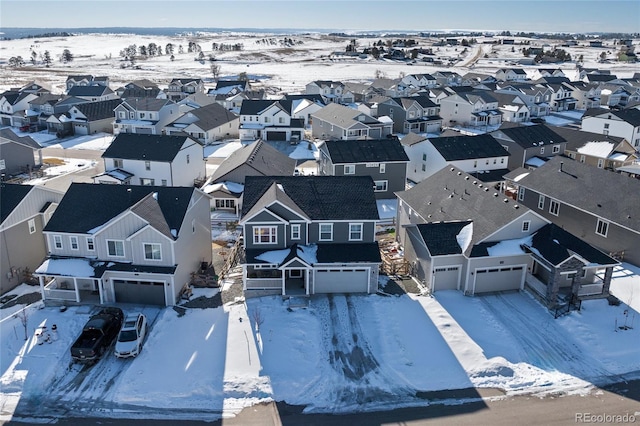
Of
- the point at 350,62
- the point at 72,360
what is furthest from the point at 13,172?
the point at 350,62

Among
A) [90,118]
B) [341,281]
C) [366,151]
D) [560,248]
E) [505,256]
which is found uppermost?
[366,151]

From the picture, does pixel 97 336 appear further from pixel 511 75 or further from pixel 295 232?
pixel 511 75

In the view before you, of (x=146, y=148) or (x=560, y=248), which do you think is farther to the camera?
(x=146, y=148)

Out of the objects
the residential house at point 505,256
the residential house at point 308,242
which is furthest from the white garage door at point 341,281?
the residential house at point 505,256

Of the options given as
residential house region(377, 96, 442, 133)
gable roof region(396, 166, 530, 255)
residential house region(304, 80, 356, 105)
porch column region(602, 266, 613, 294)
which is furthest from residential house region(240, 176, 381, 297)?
residential house region(304, 80, 356, 105)

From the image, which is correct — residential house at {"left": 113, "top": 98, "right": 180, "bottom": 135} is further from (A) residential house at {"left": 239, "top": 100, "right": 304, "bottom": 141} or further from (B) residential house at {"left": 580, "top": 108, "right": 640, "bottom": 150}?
(B) residential house at {"left": 580, "top": 108, "right": 640, "bottom": 150}

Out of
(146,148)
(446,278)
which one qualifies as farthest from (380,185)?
(146,148)
